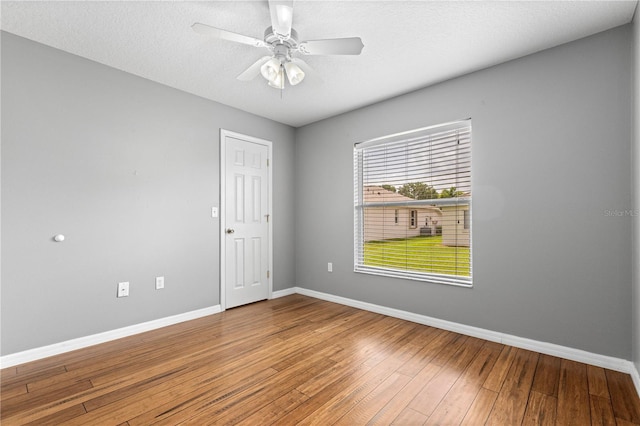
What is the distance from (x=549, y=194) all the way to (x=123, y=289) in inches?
155

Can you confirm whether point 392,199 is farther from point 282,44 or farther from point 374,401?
point 374,401

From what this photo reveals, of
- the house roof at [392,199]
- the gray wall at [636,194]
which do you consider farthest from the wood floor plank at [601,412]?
the house roof at [392,199]

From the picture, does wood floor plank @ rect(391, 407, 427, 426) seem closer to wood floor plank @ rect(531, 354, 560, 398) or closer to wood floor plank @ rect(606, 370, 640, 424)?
wood floor plank @ rect(531, 354, 560, 398)

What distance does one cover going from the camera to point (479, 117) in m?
2.88

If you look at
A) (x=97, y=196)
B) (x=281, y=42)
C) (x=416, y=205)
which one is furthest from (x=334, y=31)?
(x=97, y=196)

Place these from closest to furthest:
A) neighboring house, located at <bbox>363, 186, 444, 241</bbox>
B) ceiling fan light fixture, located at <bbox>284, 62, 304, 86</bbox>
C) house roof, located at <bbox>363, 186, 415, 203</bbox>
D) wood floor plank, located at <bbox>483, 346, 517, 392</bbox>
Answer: wood floor plank, located at <bbox>483, 346, 517, 392</bbox>
ceiling fan light fixture, located at <bbox>284, 62, 304, 86</bbox>
neighboring house, located at <bbox>363, 186, 444, 241</bbox>
house roof, located at <bbox>363, 186, 415, 203</bbox>

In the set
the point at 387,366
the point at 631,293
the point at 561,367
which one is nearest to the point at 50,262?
the point at 387,366

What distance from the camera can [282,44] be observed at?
216 centimetres

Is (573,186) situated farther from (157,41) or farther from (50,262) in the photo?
(50,262)

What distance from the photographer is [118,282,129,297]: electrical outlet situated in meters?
2.87

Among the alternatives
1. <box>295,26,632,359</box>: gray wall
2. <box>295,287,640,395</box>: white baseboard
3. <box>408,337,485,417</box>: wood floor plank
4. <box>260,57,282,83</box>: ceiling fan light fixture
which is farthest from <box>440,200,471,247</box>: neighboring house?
<box>260,57,282,83</box>: ceiling fan light fixture

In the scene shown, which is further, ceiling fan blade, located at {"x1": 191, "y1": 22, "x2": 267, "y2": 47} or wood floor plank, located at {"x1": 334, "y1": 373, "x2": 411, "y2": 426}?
ceiling fan blade, located at {"x1": 191, "y1": 22, "x2": 267, "y2": 47}

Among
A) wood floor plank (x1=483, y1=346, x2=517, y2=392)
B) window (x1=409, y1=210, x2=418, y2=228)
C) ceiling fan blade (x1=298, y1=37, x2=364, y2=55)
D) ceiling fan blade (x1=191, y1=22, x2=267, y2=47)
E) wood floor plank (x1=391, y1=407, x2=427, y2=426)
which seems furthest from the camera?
window (x1=409, y1=210, x2=418, y2=228)

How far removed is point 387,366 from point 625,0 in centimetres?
298
